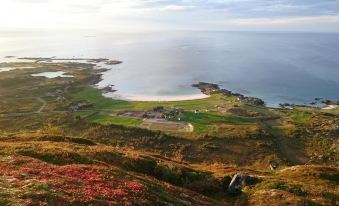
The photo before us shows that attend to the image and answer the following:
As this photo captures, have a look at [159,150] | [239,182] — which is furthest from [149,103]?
[239,182]

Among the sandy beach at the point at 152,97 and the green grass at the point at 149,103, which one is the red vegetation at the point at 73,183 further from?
the sandy beach at the point at 152,97

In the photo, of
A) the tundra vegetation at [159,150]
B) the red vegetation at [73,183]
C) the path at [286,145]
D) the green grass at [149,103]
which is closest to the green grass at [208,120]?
the tundra vegetation at [159,150]

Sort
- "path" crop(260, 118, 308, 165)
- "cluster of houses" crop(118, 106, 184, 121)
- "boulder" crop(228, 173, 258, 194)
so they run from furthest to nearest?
"cluster of houses" crop(118, 106, 184, 121), "path" crop(260, 118, 308, 165), "boulder" crop(228, 173, 258, 194)

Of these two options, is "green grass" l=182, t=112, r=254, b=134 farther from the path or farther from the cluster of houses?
the path

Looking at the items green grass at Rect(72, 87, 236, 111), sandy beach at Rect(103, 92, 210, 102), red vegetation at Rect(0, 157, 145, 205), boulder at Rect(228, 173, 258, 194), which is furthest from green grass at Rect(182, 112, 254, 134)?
red vegetation at Rect(0, 157, 145, 205)

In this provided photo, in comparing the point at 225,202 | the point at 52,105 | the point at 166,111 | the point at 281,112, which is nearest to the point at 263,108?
the point at 281,112

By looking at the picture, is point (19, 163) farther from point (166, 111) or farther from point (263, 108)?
point (263, 108)
